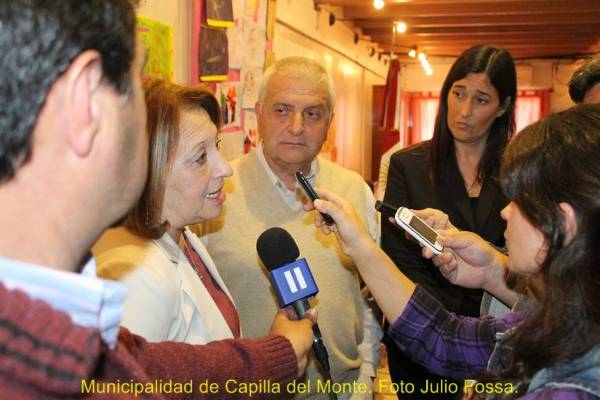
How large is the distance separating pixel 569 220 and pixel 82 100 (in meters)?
0.80

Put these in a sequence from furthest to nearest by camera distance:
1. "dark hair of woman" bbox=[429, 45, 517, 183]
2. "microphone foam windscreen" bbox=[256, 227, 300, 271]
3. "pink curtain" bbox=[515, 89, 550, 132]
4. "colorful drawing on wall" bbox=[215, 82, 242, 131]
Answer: "pink curtain" bbox=[515, 89, 550, 132] → "colorful drawing on wall" bbox=[215, 82, 242, 131] → "dark hair of woman" bbox=[429, 45, 517, 183] → "microphone foam windscreen" bbox=[256, 227, 300, 271]

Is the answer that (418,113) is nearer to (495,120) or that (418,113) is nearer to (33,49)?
(495,120)

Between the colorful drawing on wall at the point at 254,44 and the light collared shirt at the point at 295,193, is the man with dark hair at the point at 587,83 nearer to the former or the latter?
the light collared shirt at the point at 295,193

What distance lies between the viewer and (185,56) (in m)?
2.49

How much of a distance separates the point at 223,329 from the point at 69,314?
2.55ft

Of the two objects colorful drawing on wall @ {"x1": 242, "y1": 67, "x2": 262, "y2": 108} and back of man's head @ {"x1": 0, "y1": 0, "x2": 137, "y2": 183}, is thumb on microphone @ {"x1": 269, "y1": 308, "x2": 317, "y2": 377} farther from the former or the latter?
colorful drawing on wall @ {"x1": 242, "y1": 67, "x2": 262, "y2": 108}

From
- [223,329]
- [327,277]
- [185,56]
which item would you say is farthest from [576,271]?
[185,56]

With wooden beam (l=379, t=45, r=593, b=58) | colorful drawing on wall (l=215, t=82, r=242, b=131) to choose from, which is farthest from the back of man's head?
wooden beam (l=379, t=45, r=593, b=58)

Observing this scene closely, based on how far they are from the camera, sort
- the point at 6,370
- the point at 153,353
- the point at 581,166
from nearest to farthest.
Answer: the point at 6,370 → the point at 581,166 → the point at 153,353

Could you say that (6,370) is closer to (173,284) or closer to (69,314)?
(69,314)

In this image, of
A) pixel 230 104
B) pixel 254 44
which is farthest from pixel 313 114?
pixel 254 44

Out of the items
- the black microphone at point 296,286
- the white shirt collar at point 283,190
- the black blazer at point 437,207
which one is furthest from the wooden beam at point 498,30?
the black microphone at point 296,286

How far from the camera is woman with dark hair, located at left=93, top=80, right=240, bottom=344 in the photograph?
3.94 feet

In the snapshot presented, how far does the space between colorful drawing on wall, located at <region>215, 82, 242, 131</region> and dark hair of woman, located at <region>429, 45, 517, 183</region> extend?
1065 mm
